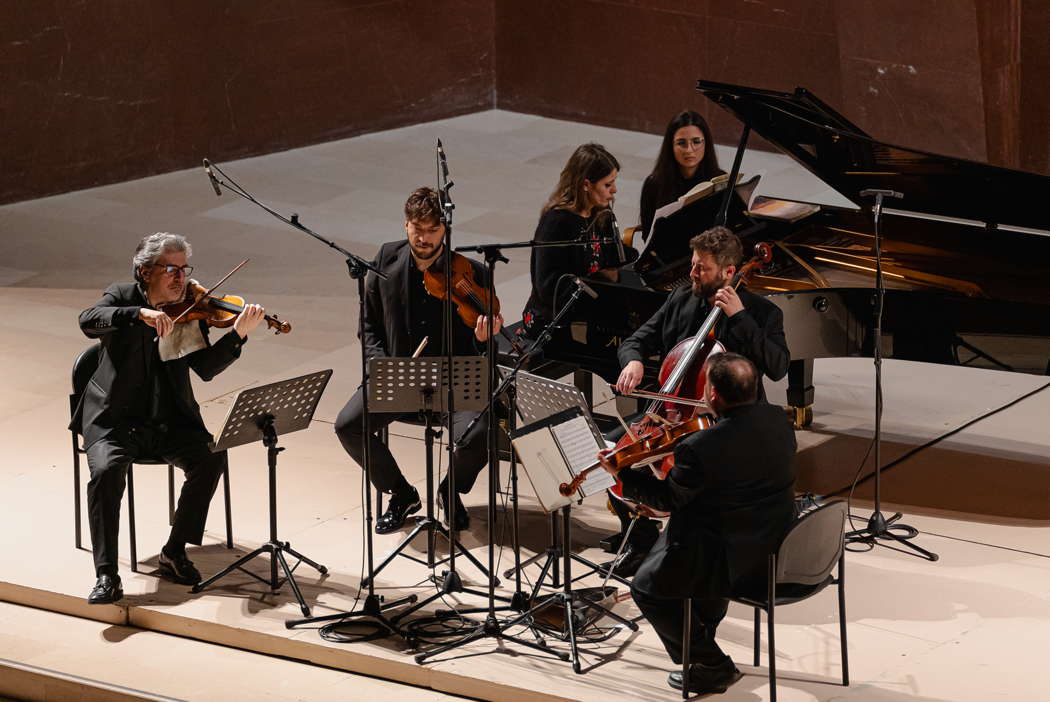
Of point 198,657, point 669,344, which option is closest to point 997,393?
point 669,344

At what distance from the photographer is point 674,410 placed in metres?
5.55

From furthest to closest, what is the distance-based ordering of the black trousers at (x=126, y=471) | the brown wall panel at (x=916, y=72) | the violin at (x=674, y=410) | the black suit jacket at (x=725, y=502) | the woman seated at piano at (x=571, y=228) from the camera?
the brown wall panel at (x=916, y=72) < the woman seated at piano at (x=571, y=228) < the black trousers at (x=126, y=471) < the violin at (x=674, y=410) < the black suit jacket at (x=725, y=502)

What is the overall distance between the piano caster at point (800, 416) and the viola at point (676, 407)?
56.2 inches

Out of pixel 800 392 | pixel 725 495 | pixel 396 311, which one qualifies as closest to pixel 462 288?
pixel 396 311

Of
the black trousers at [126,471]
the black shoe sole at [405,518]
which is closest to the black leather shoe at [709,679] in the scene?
the black shoe sole at [405,518]

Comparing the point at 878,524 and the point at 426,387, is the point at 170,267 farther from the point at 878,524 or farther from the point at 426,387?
the point at 878,524

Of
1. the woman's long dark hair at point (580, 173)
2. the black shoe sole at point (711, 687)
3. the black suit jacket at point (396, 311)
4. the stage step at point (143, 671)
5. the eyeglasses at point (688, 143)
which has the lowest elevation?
the stage step at point (143, 671)

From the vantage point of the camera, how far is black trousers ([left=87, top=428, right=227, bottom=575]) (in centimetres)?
572

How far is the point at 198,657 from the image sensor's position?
5.49 metres

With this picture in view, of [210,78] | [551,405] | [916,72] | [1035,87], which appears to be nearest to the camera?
[551,405]

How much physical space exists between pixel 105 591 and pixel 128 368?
0.84 meters

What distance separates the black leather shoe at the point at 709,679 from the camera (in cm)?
492

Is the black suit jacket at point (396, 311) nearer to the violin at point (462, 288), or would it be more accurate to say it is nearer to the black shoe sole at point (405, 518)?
the violin at point (462, 288)

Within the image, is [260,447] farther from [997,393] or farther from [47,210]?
[47,210]
